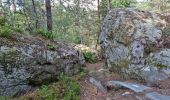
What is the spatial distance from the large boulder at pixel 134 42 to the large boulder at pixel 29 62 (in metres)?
2.33

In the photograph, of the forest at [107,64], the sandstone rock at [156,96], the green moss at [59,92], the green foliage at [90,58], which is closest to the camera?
the green moss at [59,92]

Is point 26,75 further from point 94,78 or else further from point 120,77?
point 120,77

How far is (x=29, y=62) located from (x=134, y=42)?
4.77 m

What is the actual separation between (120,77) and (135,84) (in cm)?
123

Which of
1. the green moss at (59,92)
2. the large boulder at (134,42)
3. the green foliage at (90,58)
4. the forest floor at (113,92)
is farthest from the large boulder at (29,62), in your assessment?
the green foliage at (90,58)

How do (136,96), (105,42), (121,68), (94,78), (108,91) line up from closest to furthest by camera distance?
(136,96), (108,91), (94,78), (121,68), (105,42)

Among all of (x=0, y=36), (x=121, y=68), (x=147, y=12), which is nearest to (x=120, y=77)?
(x=121, y=68)

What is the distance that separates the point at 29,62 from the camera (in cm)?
858

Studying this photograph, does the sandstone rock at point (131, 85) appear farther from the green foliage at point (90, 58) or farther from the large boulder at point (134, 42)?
the green foliage at point (90, 58)

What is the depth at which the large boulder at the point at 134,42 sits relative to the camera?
33.9 feet

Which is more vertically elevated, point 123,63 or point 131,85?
point 123,63

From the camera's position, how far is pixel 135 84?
30.9 feet

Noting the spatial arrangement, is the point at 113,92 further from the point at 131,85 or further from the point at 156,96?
the point at 156,96

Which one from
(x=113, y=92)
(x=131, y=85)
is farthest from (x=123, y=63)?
(x=113, y=92)
